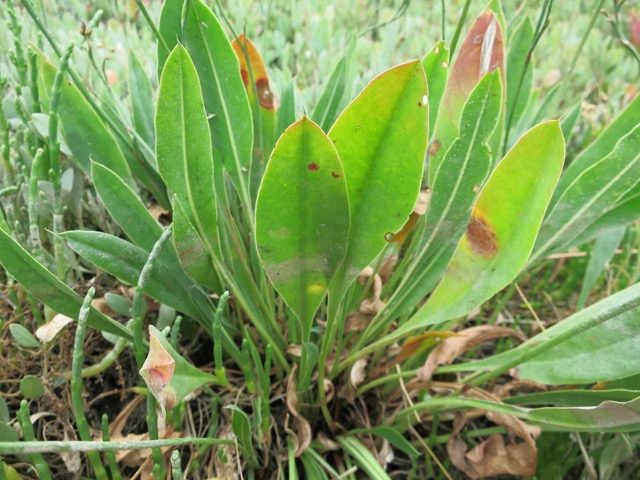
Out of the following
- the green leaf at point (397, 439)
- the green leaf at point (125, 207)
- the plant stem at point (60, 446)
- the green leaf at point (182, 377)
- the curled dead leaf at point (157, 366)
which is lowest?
the green leaf at point (397, 439)

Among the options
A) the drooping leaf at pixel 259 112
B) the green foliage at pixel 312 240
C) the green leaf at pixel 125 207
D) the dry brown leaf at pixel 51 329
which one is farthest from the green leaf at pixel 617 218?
the dry brown leaf at pixel 51 329

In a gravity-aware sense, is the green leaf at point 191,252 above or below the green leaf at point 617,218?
above

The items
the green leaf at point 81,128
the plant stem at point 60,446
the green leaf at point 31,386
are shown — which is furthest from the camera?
the green leaf at point 81,128

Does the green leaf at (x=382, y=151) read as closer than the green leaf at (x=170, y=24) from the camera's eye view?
Yes

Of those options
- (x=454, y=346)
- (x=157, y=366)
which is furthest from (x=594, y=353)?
(x=157, y=366)

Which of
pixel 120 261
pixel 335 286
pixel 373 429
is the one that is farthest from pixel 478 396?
pixel 120 261

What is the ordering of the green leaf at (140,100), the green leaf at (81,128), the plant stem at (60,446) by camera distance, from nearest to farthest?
the plant stem at (60,446), the green leaf at (81,128), the green leaf at (140,100)

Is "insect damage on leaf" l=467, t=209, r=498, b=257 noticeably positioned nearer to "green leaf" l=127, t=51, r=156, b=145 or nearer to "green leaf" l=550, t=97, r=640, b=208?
"green leaf" l=550, t=97, r=640, b=208

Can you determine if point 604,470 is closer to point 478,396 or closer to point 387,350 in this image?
point 478,396

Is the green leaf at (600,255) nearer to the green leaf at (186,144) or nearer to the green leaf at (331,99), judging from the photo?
the green leaf at (331,99)
